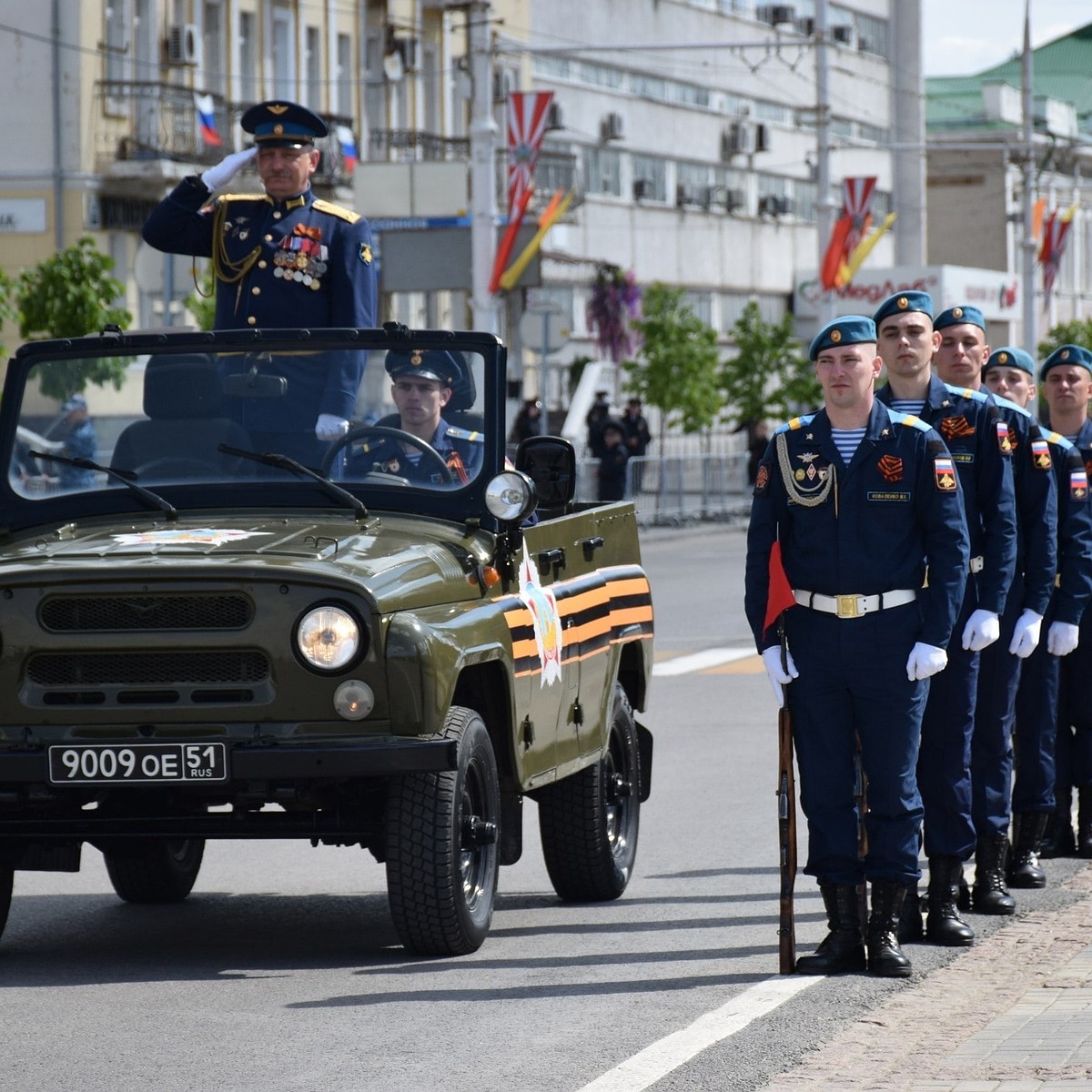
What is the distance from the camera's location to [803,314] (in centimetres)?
7412

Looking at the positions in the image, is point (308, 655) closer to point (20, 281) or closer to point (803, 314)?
point (20, 281)

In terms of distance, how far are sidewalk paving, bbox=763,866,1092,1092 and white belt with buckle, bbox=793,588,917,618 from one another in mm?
1110

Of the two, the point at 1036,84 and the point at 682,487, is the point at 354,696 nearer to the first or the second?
the point at 682,487

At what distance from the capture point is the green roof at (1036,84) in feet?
324

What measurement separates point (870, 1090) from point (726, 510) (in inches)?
1425

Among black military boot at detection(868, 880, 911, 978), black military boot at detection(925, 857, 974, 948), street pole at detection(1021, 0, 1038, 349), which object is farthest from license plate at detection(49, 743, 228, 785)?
street pole at detection(1021, 0, 1038, 349)

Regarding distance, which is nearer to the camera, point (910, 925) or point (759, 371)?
point (910, 925)

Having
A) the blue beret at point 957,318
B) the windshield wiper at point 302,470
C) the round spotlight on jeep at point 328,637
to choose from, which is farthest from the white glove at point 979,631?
the round spotlight on jeep at point 328,637

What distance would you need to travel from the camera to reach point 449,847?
762 centimetres

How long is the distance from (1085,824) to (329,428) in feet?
12.4

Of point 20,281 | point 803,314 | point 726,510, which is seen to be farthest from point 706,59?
point 20,281

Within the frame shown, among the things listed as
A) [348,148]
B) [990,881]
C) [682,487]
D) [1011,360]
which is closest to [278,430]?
[990,881]

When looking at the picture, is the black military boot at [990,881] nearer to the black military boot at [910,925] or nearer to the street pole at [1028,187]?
the black military boot at [910,925]

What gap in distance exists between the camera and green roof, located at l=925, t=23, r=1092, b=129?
324 feet
